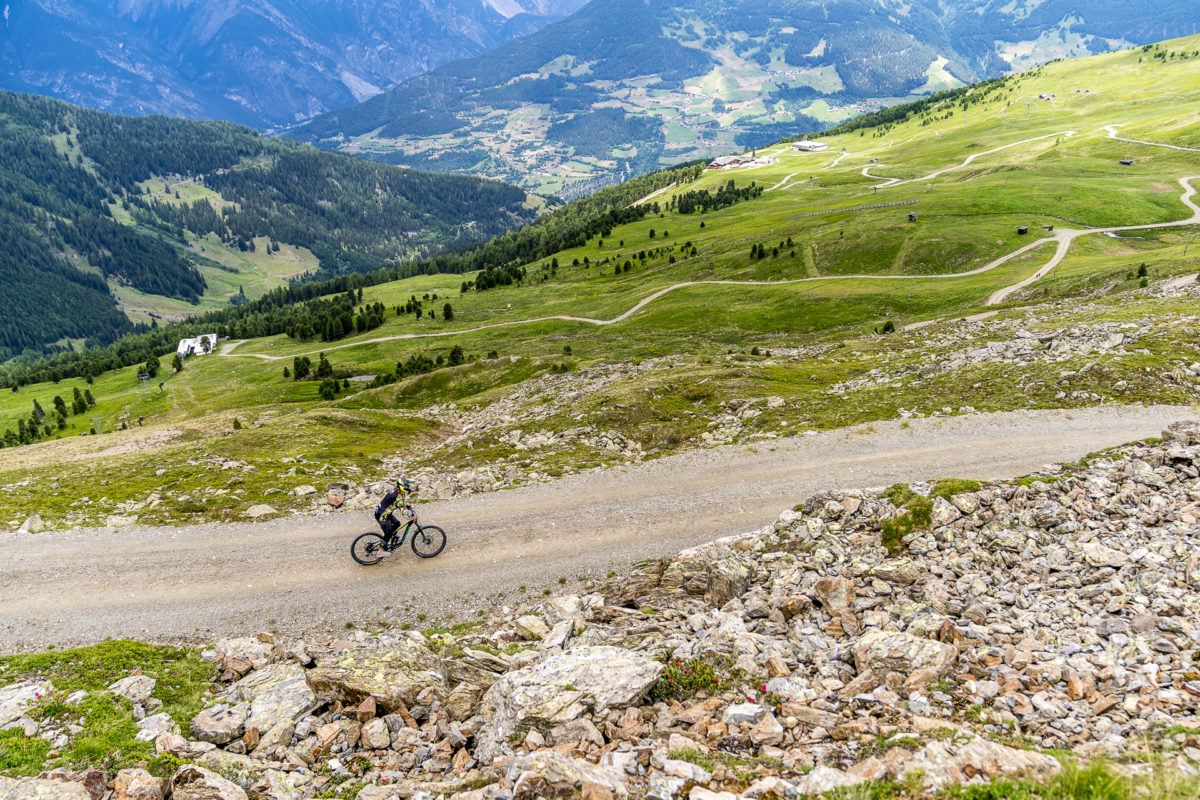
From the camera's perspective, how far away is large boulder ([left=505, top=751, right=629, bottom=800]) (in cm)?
1047

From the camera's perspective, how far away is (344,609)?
78.2ft

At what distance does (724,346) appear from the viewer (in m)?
86.2

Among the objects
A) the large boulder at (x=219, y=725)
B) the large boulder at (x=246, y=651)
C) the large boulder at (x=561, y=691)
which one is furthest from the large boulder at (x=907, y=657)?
the large boulder at (x=246, y=651)

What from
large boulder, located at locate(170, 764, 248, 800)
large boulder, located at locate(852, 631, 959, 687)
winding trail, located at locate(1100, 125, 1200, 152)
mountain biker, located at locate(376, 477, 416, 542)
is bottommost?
large boulder, located at locate(852, 631, 959, 687)

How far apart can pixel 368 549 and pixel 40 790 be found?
15259 mm

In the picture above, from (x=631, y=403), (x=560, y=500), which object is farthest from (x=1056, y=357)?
(x=560, y=500)

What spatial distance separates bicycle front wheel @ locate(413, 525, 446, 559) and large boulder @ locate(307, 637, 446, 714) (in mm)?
8663

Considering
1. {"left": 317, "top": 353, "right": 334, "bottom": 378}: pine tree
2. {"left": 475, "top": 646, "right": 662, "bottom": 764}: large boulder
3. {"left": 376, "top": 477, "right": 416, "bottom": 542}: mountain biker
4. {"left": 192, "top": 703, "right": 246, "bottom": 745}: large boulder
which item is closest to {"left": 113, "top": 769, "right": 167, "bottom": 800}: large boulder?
{"left": 192, "top": 703, "right": 246, "bottom": 745}: large boulder

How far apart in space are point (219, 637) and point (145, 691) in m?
5.34

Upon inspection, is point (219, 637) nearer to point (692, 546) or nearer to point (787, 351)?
point (692, 546)

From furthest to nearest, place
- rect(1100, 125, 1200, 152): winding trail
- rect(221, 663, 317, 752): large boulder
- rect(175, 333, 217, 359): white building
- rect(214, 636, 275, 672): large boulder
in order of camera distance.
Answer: rect(175, 333, 217, 359): white building, rect(1100, 125, 1200, 152): winding trail, rect(214, 636, 275, 672): large boulder, rect(221, 663, 317, 752): large boulder

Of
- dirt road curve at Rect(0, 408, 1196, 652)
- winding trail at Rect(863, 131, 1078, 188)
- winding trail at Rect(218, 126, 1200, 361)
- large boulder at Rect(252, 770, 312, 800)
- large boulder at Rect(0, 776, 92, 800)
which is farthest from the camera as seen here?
winding trail at Rect(863, 131, 1078, 188)

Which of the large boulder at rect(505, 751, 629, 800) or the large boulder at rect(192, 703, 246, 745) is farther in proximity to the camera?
the large boulder at rect(192, 703, 246, 745)

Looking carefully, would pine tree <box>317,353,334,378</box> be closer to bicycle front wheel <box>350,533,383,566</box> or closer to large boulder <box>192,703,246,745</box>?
bicycle front wheel <box>350,533,383,566</box>
